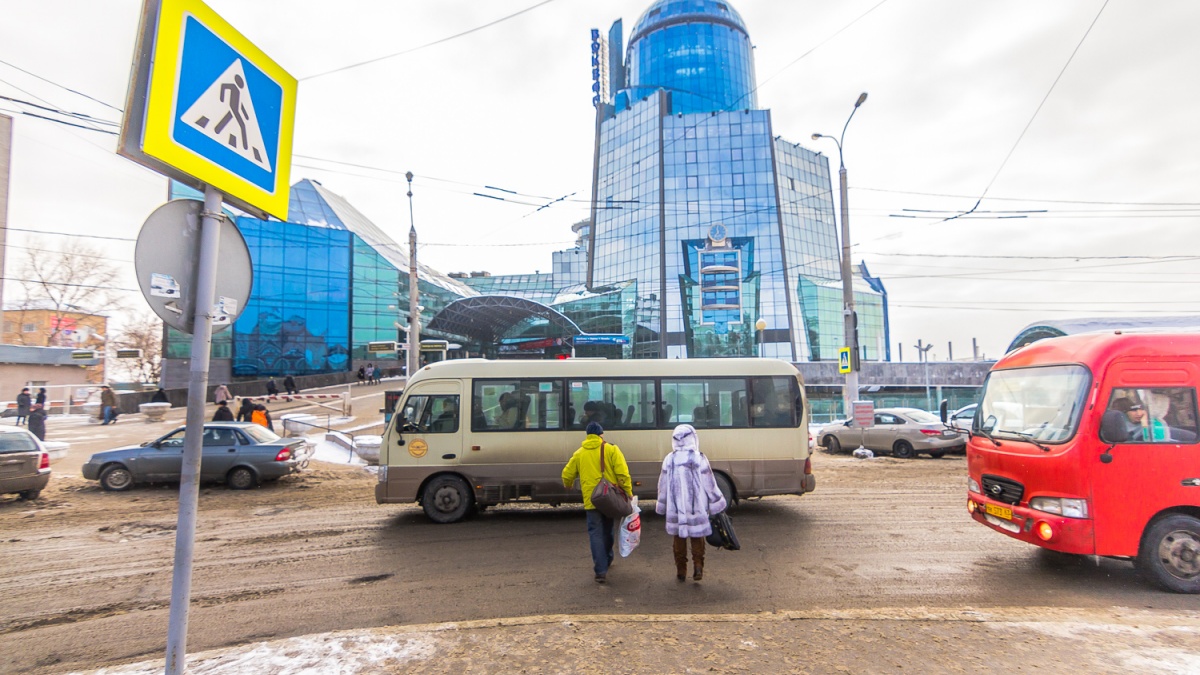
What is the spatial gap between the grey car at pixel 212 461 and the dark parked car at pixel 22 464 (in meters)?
1.03

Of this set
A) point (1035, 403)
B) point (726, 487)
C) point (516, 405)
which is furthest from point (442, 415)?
point (1035, 403)

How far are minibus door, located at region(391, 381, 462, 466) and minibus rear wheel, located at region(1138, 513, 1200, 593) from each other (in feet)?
26.9

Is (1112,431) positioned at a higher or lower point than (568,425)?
higher

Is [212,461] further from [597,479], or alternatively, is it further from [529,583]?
[597,479]

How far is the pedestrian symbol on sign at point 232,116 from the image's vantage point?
9.54 feet

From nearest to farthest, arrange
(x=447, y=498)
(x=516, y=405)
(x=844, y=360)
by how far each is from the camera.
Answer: (x=447, y=498) → (x=516, y=405) → (x=844, y=360)

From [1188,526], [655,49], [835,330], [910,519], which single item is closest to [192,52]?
[1188,526]

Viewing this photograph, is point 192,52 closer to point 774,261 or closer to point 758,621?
point 758,621

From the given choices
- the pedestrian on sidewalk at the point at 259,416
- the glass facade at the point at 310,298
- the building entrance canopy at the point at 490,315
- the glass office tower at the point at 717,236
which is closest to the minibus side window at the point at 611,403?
the pedestrian on sidewalk at the point at 259,416

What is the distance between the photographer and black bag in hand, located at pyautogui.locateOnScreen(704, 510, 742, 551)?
574cm

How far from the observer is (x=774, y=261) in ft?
209

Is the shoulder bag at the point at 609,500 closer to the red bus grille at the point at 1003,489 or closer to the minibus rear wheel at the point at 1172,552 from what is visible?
the red bus grille at the point at 1003,489

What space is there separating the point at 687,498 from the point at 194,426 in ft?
13.9

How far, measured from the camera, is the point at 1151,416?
5727 mm
